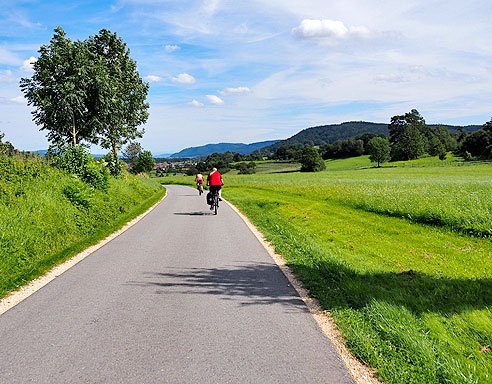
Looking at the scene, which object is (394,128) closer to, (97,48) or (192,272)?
(97,48)

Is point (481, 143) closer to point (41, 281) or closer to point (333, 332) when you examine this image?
point (333, 332)

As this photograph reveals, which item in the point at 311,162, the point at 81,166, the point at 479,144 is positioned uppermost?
the point at 479,144

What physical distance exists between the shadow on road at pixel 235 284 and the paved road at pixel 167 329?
Result: 0.02 m

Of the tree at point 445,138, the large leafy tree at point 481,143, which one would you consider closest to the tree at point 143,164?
the large leafy tree at point 481,143

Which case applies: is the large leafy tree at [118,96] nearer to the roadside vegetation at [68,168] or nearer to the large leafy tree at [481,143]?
the roadside vegetation at [68,168]

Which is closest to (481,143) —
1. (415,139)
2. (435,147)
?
(415,139)

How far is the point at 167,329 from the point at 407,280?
438cm

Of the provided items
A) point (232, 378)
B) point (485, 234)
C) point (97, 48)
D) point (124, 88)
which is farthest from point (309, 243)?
point (97, 48)

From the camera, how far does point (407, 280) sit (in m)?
6.56

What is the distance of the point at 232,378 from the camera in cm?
342

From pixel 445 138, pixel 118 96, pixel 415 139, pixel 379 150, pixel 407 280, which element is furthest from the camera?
pixel 445 138

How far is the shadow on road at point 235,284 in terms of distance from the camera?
5625mm

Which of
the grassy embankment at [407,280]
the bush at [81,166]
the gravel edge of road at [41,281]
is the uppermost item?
the bush at [81,166]

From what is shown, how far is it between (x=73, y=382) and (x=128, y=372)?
479mm
